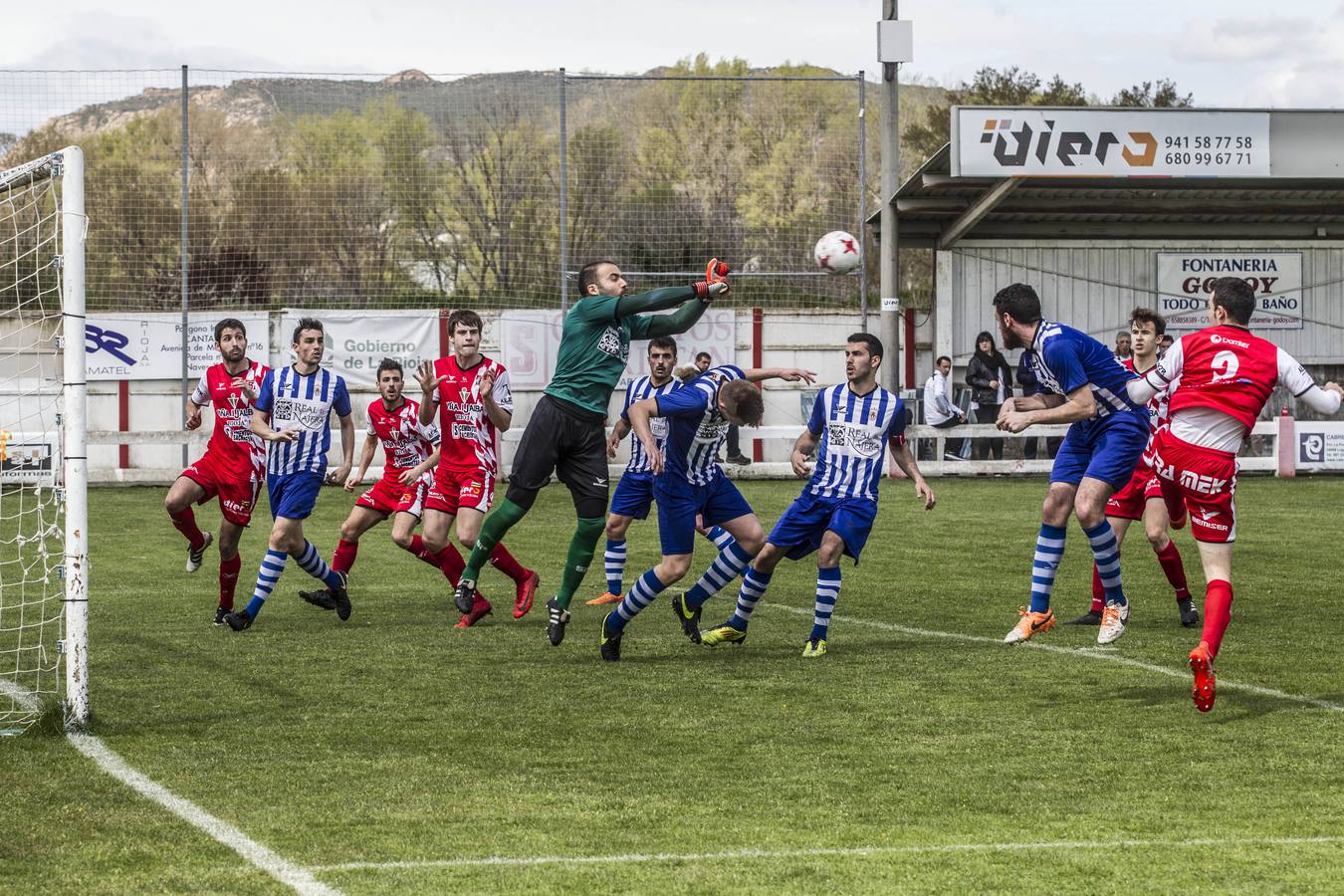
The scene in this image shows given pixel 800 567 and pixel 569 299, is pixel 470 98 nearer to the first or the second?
pixel 569 299

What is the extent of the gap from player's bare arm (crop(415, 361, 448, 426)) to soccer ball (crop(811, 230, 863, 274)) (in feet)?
41.6

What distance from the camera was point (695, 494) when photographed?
9094mm

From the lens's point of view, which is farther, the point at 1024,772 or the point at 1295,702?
the point at 1295,702

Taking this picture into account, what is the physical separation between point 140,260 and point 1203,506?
2152cm

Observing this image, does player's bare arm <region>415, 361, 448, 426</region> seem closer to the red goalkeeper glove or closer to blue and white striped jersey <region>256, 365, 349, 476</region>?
blue and white striped jersey <region>256, 365, 349, 476</region>

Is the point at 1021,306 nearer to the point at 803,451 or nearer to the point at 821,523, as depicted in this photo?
the point at 803,451

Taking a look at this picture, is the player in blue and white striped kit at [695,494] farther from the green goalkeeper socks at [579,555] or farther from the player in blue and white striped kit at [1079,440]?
the player in blue and white striped kit at [1079,440]

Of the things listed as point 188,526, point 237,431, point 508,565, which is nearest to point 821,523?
point 508,565

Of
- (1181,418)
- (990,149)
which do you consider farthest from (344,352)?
(1181,418)

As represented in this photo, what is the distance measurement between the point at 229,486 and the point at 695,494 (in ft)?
11.1

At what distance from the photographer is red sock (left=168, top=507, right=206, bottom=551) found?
11.3m

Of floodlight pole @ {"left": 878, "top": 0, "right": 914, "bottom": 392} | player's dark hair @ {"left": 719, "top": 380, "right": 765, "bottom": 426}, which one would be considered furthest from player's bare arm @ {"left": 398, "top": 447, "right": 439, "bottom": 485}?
floodlight pole @ {"left": 878, "top": 0, "right": 914, "bottom": 392}

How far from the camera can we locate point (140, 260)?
25422 mm

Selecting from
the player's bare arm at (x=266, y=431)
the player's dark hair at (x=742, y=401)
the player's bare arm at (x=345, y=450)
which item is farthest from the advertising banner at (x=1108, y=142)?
the player's dark hair at (x=742, y=401)
